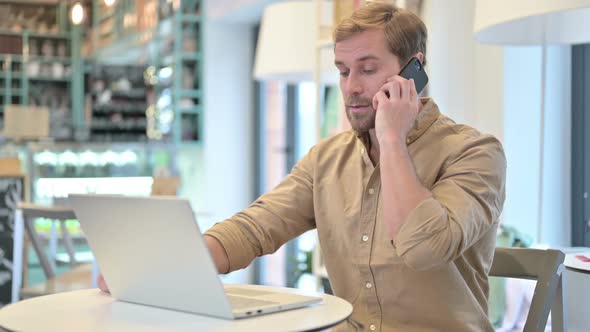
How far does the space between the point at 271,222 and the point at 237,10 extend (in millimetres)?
5173

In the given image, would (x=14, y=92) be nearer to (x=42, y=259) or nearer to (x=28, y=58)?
(x=28, y=58)

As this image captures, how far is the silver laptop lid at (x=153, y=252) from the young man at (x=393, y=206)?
0.93 ft

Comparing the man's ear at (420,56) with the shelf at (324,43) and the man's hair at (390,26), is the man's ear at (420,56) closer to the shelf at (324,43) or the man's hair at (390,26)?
the man's hair at (390,26)

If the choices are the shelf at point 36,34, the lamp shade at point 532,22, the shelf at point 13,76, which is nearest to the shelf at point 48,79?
the shelf at point 13,76

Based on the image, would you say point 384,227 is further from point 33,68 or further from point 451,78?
point 33,68

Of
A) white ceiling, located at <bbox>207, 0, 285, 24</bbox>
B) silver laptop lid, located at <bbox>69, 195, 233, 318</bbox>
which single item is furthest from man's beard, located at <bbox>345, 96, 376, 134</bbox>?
white ceiling, located at <bbox>207, 0, 285, 24</bbox>

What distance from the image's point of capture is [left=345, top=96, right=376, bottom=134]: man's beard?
5.50 ft

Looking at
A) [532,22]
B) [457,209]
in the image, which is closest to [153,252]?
[457,209]

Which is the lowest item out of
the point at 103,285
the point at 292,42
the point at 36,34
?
the point at 103,285

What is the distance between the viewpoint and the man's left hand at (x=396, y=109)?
5.13 feet

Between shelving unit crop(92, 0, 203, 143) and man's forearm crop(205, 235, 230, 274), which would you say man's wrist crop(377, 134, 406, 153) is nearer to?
man's forearm crop(205, 235, 230, 274)

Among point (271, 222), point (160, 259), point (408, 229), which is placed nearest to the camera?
point (160, 259)

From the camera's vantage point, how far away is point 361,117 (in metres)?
1.69

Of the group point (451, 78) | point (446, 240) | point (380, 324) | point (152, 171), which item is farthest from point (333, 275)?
point (152, 171)
